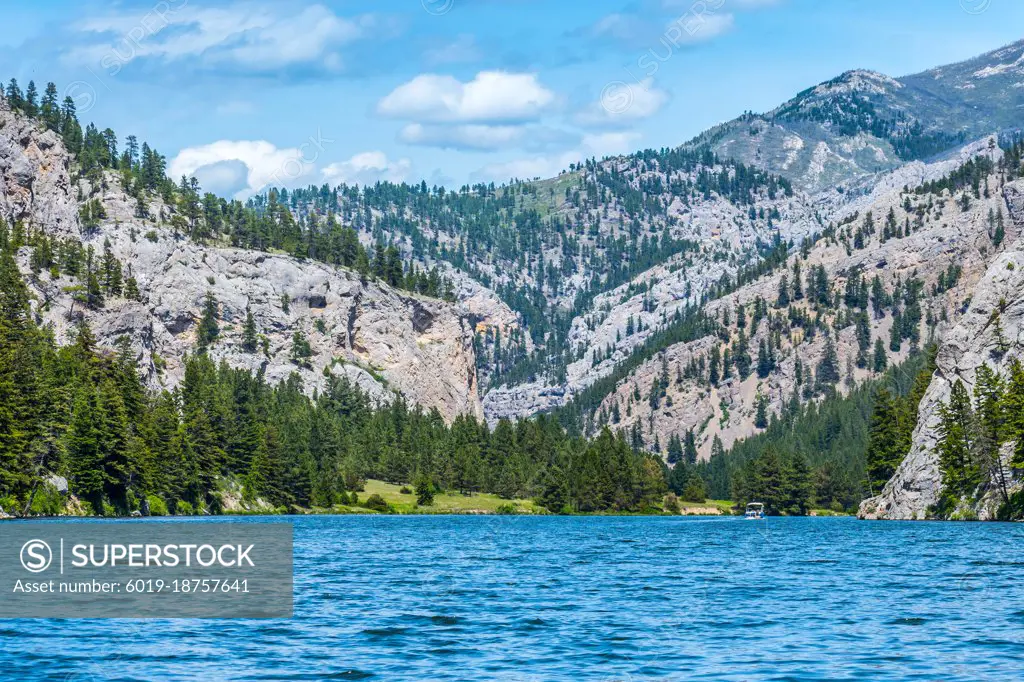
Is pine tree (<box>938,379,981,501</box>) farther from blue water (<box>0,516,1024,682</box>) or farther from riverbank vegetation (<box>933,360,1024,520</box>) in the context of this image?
blue water (<box>0,516,1024,682</box>)

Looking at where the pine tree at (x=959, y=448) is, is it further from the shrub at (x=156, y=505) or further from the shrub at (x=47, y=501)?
the shrub at (x=47, y=501)

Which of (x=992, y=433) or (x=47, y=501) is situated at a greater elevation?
(x=992, y=433)

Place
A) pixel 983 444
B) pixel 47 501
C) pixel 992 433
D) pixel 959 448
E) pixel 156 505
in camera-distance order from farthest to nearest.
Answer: pixel 156 505, pixel 959 448, pixel 992 433, pixel 983 444, pixel 47 501
